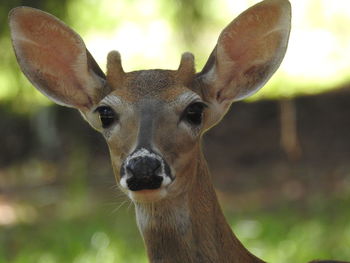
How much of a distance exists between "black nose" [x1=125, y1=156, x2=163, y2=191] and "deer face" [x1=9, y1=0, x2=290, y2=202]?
11 cm

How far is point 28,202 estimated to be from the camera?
33.5ft

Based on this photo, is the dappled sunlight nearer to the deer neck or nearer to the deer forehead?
the deer forehead

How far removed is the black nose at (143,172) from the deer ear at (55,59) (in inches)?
32.1

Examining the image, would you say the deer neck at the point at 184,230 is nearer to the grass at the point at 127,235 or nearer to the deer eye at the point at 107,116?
the deer eye at the point at 107,116

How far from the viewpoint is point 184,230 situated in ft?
13.8

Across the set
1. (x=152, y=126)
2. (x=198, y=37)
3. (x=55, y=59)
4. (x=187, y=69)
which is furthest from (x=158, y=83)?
(x=198, y=37)

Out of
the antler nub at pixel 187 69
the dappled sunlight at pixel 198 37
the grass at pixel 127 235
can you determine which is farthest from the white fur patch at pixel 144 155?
the dappled sunlight at pixel 198 37

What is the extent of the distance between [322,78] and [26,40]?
938 centimetres

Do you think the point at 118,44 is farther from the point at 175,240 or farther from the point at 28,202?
the point at 175,240

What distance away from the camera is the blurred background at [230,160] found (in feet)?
25.6

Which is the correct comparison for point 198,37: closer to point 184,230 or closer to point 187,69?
point 187,69

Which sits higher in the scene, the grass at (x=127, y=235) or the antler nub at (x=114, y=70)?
the antler nub at (x=114, y=70)

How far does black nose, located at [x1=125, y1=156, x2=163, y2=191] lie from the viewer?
378 cm

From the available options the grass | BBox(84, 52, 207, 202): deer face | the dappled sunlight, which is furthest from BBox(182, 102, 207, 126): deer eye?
the dappled sunlight
